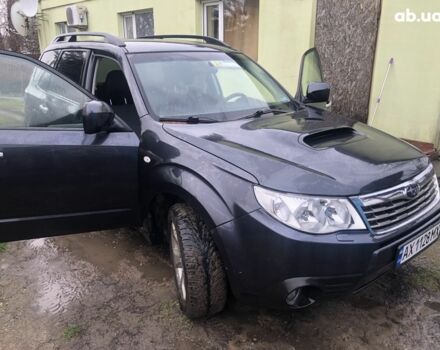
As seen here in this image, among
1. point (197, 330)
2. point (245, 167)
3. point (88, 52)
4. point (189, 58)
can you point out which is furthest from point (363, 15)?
point (197, 330)

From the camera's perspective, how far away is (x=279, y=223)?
2010 millimetres

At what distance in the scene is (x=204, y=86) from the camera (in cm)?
321

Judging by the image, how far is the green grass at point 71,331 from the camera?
2518 millimetres

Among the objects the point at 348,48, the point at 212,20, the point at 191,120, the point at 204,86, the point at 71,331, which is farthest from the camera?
the point at 212,20

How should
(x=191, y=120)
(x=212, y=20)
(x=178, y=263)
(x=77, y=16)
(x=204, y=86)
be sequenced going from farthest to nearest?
(x=77, y=16)
(x=212, y=20)
(x=204, y=86)
(x=191, y=120)
(x=178, y=263)

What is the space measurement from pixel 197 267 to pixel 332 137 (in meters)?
1.19

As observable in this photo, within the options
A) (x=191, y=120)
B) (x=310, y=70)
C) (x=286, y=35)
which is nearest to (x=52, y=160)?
(x=191, y=120)

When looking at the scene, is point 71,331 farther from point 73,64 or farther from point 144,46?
point 73,64

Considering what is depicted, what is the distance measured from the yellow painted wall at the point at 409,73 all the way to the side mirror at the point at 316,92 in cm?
253

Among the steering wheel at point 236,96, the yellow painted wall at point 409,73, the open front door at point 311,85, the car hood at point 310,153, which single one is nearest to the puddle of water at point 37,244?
the car hood at point 310,153

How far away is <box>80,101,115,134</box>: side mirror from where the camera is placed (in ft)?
8.64

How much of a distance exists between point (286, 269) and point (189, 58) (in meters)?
2.07

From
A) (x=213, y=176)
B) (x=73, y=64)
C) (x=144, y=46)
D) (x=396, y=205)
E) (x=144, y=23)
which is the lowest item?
(x=396, y=205)

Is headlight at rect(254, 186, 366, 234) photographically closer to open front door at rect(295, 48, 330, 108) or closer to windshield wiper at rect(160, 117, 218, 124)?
windshield wiper at rect(160, 117, 218, 124)
